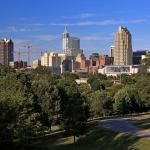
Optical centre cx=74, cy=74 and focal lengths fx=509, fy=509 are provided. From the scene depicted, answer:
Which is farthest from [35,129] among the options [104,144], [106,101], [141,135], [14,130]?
[106,101]

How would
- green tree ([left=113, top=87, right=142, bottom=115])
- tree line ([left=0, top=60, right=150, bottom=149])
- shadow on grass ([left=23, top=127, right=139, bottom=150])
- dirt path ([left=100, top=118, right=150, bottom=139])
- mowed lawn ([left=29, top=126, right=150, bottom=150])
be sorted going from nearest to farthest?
tree line ([left=0, top=60, right=150, bottom=149]) < mowed lawn ([left=29, top=126, right=150, bottom=150]) < shadow on grass ([left=23, top=127, right=139, bottom=150]) < dirt path ([left=100, top=118, right=150, bottom=139]) < green tree ([left=113, top=87, right=142, bottom=115])

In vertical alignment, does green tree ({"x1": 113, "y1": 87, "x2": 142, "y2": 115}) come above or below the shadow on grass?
above

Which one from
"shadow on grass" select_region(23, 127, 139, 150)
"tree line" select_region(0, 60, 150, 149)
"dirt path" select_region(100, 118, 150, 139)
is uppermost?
"tree line" select_region(0, 60, 150, 149)

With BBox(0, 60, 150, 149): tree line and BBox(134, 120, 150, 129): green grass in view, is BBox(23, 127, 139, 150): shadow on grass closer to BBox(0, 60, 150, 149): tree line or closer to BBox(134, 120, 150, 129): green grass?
BBox(0, 60, 150, 149): tree line

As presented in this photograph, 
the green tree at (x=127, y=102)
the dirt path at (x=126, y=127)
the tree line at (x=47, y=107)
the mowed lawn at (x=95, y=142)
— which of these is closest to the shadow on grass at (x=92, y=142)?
the mowed lawn at (x=95, y=142)

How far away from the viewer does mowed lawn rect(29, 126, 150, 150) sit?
45.6 meters

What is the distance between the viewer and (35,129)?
46844 millimetres

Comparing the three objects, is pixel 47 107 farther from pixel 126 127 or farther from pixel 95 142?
pixel 95 142

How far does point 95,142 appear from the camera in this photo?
49562mm

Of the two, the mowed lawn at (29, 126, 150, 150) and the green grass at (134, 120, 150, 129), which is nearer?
the mowed lawn at (29, 126, 150, 150)

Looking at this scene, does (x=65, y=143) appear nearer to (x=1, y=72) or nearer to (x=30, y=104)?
(x=30, y=104)

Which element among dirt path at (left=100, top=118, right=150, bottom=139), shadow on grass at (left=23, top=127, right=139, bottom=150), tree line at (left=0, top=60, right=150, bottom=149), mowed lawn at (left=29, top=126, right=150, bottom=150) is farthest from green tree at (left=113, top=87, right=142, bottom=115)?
shadow on grass at (left=23, top=127, right=139, bottom=150)

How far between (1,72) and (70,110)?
160ft

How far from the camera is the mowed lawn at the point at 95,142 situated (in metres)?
45.6
